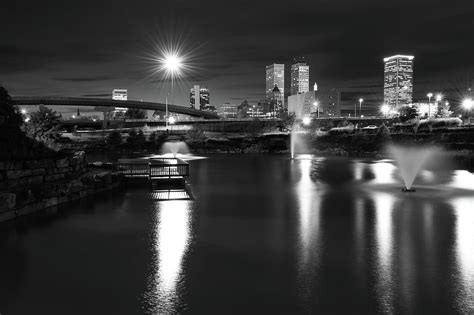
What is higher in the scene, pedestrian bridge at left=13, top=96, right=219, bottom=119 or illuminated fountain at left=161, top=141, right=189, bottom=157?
pedestrian bridge at left=13, top=96, right=219, bottom=119

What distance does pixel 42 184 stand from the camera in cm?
2247

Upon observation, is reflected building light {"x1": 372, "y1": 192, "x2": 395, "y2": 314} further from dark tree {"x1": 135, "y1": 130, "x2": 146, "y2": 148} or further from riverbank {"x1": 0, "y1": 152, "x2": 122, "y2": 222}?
dark tree {"x1": 135, "y1": 130, "x2": 146, "y2": 148}

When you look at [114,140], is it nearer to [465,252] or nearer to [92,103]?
[465,252]

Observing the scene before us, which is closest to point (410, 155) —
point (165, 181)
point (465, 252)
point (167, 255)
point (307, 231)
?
point (165, 181)

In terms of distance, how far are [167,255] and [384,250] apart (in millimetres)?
7686

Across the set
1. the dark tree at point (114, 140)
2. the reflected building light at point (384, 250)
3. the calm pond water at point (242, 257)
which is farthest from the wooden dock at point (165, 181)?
the dark tree at point (114, 140)

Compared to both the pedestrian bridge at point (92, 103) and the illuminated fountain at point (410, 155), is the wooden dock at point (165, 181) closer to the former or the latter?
the illuminated fountain at point (410, 155)

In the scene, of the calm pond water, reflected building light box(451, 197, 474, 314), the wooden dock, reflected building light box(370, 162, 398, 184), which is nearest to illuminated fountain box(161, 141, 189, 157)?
→ reflected building light box(370, 162, 398, 184)

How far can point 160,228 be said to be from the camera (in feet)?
57.0

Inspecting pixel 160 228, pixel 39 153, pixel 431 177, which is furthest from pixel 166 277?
pixel 431 177

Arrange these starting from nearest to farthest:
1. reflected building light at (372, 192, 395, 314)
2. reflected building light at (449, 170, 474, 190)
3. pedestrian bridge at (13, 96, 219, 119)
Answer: reflected building light at (372, 192, 395, 314), reflected building light at (449, 170, 474, 190), pedestrian bridge at (13, 96, 219, 119)

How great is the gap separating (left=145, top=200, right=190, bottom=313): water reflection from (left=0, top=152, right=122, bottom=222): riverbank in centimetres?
554

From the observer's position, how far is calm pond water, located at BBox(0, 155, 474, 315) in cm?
1011

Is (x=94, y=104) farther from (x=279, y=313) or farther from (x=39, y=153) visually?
(x=279, y=313)
